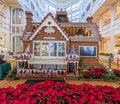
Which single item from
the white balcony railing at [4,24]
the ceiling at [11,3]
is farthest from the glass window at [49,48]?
the ceiling at [11,3]

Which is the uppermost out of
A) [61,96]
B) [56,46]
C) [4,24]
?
[4,24]

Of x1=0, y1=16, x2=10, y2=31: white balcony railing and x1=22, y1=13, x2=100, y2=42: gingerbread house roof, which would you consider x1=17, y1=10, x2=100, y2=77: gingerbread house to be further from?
x1=0, y1=16, x2=10, y2=31: white balcony railing

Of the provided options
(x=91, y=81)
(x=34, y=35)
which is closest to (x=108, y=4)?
(x=34, y=35)

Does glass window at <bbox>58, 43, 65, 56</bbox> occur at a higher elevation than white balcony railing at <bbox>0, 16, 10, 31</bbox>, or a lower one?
lower

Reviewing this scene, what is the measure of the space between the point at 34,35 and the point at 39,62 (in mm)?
1790

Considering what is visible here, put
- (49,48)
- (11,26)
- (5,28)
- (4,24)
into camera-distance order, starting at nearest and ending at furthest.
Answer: (49,48) < (4,24) < (5,28) < (11,26)

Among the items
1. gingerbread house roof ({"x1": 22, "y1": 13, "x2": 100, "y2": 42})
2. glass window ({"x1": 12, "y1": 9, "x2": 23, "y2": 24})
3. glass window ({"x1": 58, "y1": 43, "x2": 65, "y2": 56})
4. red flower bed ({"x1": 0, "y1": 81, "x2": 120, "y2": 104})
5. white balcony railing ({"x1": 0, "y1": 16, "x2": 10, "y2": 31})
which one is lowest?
red flower bed ({"x1": 0, "y1": 81, "x2": 120, "y2": 104})

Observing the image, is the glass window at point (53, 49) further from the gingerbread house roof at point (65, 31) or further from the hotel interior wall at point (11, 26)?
the hotel interior wall at point (11, 26)

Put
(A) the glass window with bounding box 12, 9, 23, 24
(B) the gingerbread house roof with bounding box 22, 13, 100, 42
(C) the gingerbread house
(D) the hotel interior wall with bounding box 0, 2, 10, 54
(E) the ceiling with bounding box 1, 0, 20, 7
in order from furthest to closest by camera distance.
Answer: (A) the glass window with bounding box 12, 9, 23, 24 → (D) the hotel interior wall with bounding box 0, 2, 10, 54 → (E) the ceiling with bounding box 1, 0, 20, 7 → (B) the gingerbread house roof with bounding box 22, 13, 100, 42 → (C) the gingerbread house

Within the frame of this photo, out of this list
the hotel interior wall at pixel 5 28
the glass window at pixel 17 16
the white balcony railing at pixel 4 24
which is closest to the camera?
the white balcony railing at pixel 4 24

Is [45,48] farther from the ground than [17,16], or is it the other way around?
[17,16]

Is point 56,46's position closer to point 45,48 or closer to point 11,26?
point 45,48

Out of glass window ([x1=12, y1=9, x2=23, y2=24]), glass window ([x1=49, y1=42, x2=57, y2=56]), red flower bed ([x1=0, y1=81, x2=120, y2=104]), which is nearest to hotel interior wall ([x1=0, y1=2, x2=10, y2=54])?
Result: glass window ([x1=12, y1=9, x2=23, y2=24])

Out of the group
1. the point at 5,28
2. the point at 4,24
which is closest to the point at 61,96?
the point at 4,24
